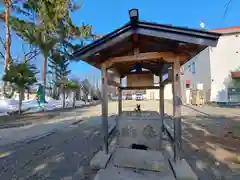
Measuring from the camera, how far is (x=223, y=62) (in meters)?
19.5

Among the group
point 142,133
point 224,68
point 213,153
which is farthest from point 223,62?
point 142,133

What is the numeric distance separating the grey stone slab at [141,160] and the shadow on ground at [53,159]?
22.9 inches

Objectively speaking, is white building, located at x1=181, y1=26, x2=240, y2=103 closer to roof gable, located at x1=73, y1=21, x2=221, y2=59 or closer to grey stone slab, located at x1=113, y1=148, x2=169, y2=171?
roof gable, located at x1=73, y1=21, x2=221, y2=59

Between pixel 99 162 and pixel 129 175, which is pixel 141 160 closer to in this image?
pixel 129 175

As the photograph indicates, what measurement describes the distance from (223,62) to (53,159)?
20.3 metres

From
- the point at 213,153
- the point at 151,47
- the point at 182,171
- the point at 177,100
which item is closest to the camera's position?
the point at 182,171

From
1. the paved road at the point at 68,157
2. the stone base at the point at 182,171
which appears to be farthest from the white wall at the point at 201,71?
the stone base at the point at 182,171

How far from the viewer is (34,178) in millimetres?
3164

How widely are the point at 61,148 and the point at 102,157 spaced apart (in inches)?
68.1

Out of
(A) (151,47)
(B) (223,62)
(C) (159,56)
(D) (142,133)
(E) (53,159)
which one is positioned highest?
(B) (223,62)

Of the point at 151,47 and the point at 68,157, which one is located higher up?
the point at 151,47

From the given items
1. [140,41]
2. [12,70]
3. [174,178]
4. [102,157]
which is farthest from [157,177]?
[12,70]

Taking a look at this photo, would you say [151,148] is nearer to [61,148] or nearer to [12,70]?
[61,148]

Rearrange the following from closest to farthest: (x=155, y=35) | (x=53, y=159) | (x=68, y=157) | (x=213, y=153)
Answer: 1. (x=155, y=35)
2. (x=53, y=159)
3. (x=68, y=157)
4. (x=213, y=153)
